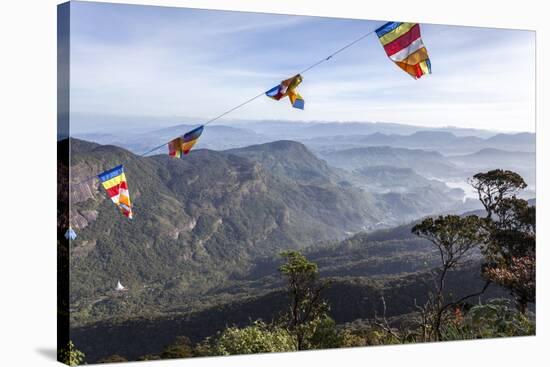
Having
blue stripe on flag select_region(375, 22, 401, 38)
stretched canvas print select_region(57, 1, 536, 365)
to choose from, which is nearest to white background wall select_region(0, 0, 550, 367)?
stretched canvas print select_region(57, 1, 536, 365)

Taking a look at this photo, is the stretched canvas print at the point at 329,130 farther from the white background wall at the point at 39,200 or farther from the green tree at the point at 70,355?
the white background wall at the point at 39,200

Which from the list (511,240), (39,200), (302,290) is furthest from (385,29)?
(39,200)

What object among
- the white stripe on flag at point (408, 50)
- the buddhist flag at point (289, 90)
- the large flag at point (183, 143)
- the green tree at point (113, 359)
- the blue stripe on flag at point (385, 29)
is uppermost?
the blue stripe on flag at point (385, 29)

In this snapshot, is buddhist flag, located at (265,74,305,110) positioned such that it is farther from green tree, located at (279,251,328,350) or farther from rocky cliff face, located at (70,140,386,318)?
rocky cliff face, located at (70,140,386,318)

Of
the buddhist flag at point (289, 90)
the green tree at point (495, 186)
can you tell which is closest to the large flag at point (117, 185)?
the buddhist flag at point (289, 90)

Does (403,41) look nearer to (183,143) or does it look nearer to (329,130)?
(183,143)

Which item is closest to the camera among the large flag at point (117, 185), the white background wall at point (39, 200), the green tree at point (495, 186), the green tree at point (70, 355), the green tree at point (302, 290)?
the green tree at point (70, 355)

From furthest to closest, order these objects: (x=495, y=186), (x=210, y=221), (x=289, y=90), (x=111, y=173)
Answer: (x=210, y=221) → (x=495, y=186) → (x=289, y=90) → (x=111, y=173)
